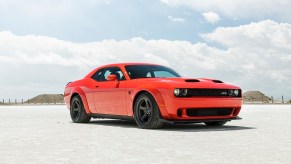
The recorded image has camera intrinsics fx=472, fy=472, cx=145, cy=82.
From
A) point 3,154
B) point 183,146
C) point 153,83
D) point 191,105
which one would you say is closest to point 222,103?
point 191,105

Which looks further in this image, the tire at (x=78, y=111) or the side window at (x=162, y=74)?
the tire at (x=78, y=111)

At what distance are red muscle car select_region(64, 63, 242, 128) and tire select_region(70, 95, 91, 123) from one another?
0.04 meters

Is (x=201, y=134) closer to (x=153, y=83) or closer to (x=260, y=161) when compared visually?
(x=153, y=83)

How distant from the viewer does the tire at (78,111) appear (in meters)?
11.6

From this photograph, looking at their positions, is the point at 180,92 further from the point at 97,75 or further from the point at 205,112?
the point at 97,75

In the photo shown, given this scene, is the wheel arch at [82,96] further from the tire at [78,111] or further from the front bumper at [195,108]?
the front bumper at [195,108]

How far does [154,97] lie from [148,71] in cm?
154

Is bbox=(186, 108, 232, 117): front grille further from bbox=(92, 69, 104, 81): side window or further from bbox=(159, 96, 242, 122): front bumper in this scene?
bbox=(92, 69, 104, 81): side window

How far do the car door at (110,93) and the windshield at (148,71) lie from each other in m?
0.23

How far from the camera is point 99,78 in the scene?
37.3 feet

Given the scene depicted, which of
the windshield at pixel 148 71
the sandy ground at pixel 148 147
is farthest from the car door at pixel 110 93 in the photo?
the sandy ground at pixel 148 147

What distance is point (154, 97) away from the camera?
9.09 m

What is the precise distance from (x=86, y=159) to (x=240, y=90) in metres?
5.47

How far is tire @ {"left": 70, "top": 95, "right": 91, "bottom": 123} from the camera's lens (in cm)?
1158
